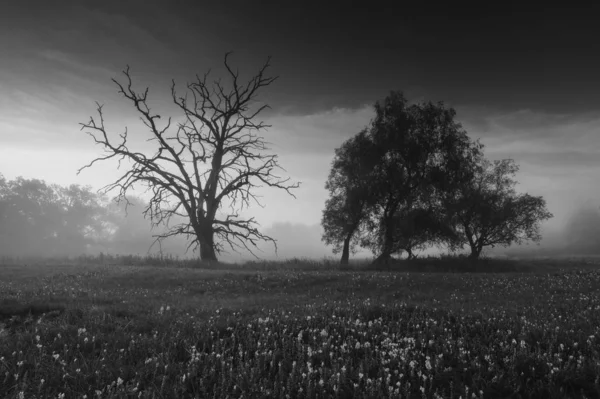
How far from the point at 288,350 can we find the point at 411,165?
30.9 m

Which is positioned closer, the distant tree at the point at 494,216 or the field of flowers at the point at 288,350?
the field of flowers at the point at 288,350

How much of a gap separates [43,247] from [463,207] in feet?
325

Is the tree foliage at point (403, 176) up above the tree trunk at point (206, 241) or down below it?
above

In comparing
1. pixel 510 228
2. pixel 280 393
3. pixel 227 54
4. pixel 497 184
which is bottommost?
pixel 280 393

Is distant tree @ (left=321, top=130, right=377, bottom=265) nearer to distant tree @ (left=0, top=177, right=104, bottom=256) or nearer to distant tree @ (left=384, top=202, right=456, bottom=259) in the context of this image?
distant tree @ (left=384, top=202, right=456, bottom=259)

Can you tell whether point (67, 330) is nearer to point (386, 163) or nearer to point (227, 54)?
point (227, 54)

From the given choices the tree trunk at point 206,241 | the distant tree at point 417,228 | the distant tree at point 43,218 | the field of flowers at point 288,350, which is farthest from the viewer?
the distant tree at point 43,218

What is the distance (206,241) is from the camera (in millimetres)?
31391

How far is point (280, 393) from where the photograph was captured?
5012mm

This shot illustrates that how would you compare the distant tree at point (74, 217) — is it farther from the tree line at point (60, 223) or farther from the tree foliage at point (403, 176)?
the tree foliage at point (403, 176)

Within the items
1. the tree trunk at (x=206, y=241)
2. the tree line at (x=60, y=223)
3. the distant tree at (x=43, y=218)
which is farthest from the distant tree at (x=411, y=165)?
the distant tree at (x=43, y=218)

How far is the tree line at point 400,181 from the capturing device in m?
34.2

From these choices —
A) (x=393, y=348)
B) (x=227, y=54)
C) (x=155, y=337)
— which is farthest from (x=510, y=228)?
(x=155, y=337)

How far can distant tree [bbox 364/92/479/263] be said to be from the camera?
3422cm
